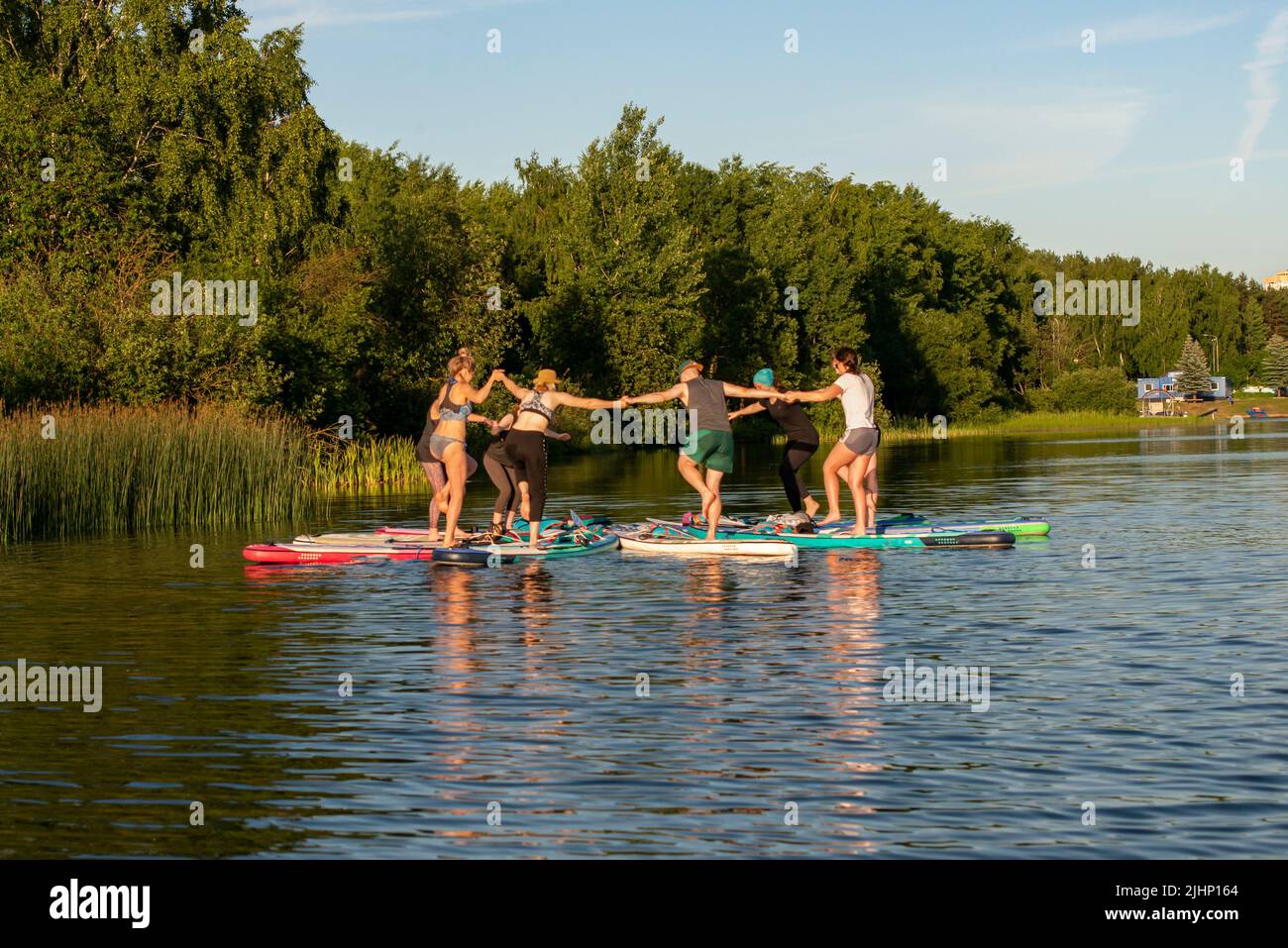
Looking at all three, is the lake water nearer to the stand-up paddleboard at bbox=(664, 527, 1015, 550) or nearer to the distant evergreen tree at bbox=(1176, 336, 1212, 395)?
the stand-up paddleboard at bbox=(664, 527, 1015, 550)

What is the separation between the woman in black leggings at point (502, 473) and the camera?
76.7ft

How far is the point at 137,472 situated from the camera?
28.8 metres

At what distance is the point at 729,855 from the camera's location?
8.09 meters

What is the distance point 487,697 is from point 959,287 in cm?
11310

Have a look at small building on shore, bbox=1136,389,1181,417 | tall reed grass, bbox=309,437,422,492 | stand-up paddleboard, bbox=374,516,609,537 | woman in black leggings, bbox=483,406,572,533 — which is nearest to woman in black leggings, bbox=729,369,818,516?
stand-up paddleboard, bbox=374,516,609,537

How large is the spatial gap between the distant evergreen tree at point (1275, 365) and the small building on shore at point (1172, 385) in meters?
11.1

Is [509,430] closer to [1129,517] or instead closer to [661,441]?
[1129,517]

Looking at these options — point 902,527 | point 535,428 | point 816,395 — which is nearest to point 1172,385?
point 902,527

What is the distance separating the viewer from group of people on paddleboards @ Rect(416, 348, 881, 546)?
21141 mm

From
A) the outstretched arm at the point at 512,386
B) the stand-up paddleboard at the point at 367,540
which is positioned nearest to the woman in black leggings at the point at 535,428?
the outstretched arm at the point at 512,386

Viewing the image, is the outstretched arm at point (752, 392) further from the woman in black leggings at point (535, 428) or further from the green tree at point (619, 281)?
the green tree at point (619, 281)
